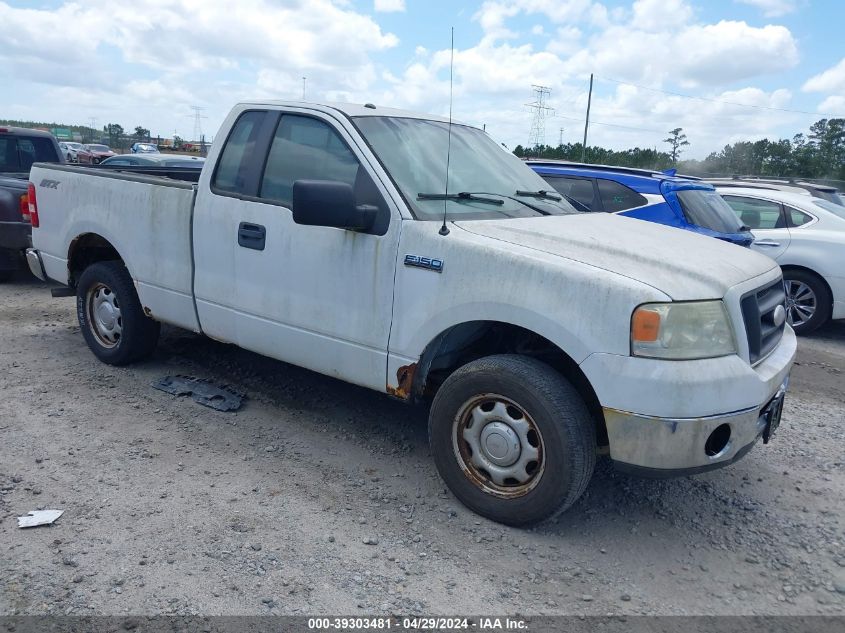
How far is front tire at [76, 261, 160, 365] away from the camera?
5312 millimetres

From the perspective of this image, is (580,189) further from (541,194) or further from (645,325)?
(645,325)

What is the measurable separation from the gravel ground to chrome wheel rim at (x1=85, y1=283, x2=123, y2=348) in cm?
54

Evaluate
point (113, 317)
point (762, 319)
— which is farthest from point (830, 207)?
point (113, 317)

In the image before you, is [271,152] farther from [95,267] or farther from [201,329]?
[95,267]

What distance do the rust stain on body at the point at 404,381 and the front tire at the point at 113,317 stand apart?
252cm

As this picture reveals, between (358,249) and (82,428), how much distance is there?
2.17m

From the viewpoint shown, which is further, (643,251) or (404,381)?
(404,381)

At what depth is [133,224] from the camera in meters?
5.08

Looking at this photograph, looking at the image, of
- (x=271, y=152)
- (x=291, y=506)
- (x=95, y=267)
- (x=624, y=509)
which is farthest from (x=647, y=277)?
(x=95, y=267)

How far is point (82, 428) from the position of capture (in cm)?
446

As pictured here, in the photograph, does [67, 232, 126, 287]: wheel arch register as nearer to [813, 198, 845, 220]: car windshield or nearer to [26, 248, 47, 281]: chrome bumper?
[26, 248, 47, 281]: chrome bumper

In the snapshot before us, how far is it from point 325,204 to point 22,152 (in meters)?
7.70

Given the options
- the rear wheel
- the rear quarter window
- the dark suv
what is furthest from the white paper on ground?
the rear wheel

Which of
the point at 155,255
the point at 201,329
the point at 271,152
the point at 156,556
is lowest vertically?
the point at 156,556
